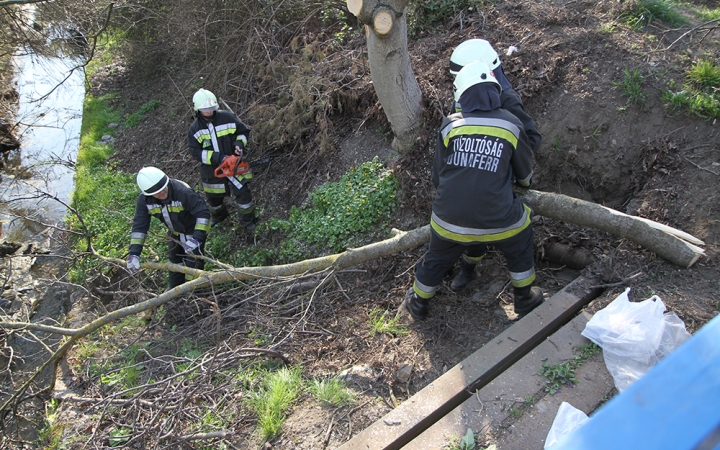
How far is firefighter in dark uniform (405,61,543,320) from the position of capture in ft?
9.74

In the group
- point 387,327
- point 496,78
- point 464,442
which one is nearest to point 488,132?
point 496,78

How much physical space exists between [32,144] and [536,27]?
9830 mm

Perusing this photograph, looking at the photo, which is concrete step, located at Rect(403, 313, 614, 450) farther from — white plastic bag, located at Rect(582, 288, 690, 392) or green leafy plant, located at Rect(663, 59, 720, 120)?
green leafy plant, located at Rect(663, 59, 720, 120)

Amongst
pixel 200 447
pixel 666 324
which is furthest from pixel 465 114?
pixel 200 447

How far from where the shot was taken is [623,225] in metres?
3.42

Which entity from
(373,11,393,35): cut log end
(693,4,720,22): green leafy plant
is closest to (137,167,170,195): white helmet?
(373,11,393,35): cut log end

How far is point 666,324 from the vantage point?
2.70 metres

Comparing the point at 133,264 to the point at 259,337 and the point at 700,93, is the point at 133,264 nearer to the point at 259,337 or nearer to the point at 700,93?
the point at 259,337

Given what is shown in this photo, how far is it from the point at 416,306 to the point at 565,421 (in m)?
1.48

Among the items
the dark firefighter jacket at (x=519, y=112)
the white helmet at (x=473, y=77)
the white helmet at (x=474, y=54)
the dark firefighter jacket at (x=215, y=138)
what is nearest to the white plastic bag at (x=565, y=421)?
the dark firefighter jacket at (x=519, y=112)

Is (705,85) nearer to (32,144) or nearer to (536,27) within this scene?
(536,27)

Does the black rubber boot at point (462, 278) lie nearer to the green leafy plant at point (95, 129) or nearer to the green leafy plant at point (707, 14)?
the green leafy plant at point (707, 14)

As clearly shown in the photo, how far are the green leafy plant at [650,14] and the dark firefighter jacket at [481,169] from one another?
293 cm

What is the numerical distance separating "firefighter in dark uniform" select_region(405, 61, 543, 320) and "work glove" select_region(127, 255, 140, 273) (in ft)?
10.3
